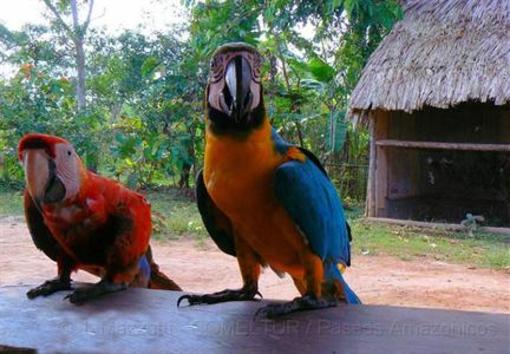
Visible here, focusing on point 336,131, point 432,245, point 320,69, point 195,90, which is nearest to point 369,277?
point 432,245

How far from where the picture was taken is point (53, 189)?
1674 mm

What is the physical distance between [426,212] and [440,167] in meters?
0.67

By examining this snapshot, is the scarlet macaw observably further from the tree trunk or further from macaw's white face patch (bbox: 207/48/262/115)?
the tree trunk

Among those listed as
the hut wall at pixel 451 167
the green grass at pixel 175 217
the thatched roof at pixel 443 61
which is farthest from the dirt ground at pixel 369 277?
the hut wall at pixel 451 167

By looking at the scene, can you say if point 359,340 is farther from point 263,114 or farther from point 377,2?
point 377,2

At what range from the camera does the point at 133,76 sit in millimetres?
10156

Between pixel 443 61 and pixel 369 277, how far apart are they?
3.34m

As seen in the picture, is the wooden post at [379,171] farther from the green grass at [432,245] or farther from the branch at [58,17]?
the branch at [58,17]

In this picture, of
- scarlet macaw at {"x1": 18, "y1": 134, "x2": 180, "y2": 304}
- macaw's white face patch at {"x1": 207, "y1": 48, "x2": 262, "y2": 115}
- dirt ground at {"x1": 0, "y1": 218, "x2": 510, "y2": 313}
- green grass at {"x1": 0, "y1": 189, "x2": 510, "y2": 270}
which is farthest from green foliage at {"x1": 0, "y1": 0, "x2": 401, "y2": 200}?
macaw's white face patch at {"x1": 207, "y1": 48, "x2": 262, "y2": 115}

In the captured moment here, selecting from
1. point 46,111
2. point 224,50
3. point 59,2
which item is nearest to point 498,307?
point 224,50

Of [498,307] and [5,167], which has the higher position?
[5,167]

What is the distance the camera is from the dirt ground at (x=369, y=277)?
13.5 feet

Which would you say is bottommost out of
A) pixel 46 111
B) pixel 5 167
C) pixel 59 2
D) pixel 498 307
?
pixel 498 307

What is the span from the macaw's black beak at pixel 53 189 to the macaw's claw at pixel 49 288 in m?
0.23
